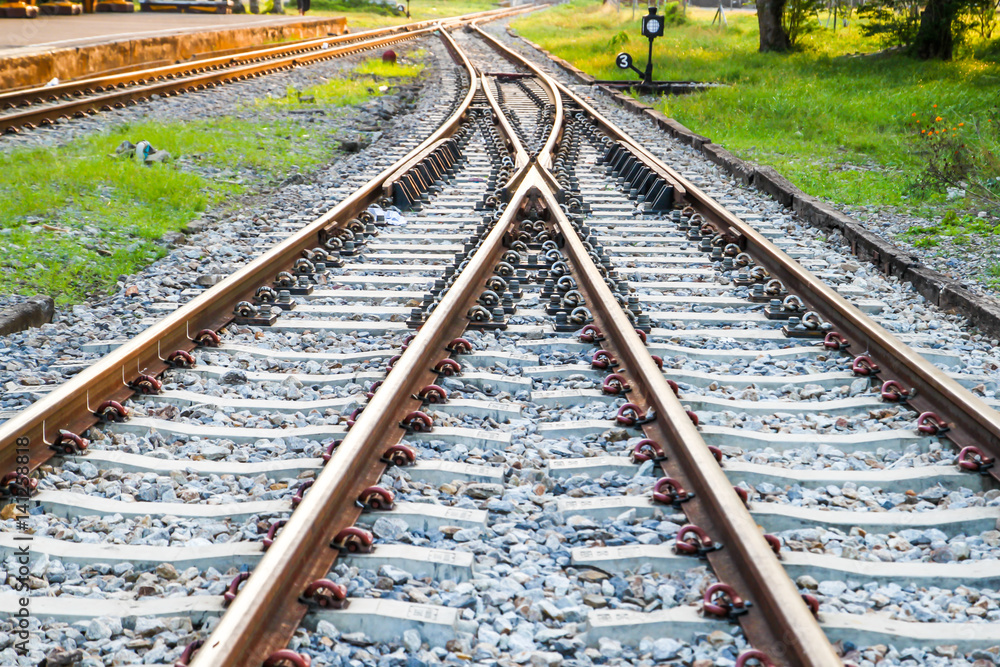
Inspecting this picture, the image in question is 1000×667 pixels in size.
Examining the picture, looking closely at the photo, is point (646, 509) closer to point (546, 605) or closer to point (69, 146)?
point (546, 605)

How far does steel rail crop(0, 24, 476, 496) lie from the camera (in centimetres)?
351

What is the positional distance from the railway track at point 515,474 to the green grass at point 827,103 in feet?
15.5

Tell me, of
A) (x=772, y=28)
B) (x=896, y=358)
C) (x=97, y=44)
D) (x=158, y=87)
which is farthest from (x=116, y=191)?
(x=772, y=28)

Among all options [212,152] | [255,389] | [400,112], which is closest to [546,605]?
[255,389]

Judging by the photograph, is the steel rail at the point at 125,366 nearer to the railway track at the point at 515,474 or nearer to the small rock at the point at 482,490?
the railway track at the point at 515,474

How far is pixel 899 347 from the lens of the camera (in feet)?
14.9

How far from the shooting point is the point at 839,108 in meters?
14.4

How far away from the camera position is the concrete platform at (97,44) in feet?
47.1

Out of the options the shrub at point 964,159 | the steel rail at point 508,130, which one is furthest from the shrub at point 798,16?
the shrub at point 964,159

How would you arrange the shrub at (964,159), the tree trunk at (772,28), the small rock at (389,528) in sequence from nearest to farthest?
1. the small rock at (389,528)
2. the shrub at (964,159)
3. the tree trunk at (772,28)

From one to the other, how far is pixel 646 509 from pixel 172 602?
159cm

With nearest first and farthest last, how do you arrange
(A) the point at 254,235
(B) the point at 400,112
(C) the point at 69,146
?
1. (A) the point at 254,235
2. (C) the point at 69,146
3. (B) the point at 400,112

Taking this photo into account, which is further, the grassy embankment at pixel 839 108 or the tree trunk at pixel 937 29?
the tree trunk at pixel 937 29

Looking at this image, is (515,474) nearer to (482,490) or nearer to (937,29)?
(482,490)
